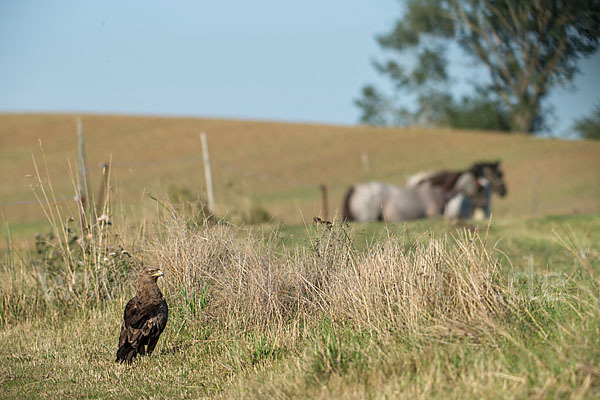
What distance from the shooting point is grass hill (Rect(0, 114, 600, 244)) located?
3081 centimetres

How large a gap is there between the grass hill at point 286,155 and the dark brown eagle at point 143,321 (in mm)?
19591

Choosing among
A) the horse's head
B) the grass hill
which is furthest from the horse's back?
the grass hill

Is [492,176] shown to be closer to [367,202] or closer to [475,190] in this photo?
[475,190]

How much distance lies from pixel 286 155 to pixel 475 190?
81.3ft

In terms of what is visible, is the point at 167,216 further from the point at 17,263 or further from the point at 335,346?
the point at 335,346

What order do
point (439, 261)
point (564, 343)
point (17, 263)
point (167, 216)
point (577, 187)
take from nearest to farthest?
point (564, 343) → point (439, 261) → point (167, 216) → point (17, 263) → point (577, 187)

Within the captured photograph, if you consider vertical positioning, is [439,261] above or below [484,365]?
above

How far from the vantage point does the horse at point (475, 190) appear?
18047mm

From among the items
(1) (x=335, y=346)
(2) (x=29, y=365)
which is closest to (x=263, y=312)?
(1) (x=335, y=346)

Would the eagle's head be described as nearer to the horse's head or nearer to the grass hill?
the horse's head

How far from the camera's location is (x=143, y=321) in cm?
575

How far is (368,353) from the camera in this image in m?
4.72

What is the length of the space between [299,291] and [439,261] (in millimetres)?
1266

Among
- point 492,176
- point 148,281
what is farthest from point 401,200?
point 148,281
